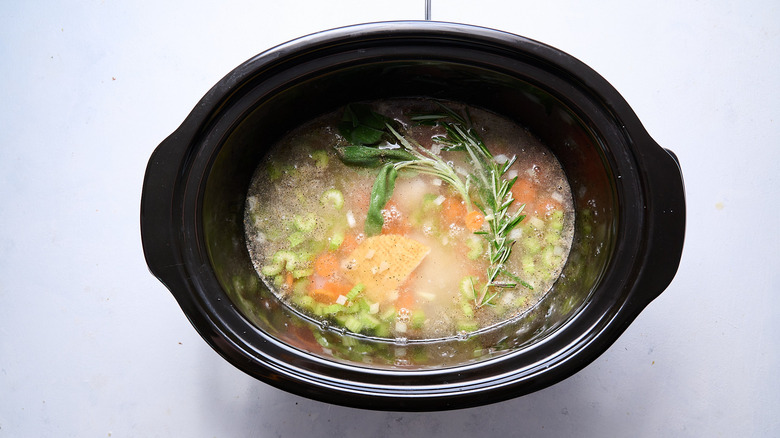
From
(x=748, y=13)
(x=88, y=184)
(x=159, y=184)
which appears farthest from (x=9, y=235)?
(x=748, y=13)

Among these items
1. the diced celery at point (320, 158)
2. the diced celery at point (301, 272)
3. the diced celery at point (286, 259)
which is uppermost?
the diced celery at point (320, 158)

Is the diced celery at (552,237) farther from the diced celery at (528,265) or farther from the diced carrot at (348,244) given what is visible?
the diced carrot at (348,244)

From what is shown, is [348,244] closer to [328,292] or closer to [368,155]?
[328,292]

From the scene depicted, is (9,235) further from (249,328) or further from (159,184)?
(249,328)

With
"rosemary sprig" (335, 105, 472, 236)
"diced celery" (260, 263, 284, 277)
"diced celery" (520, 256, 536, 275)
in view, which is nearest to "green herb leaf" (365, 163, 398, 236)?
"rosemary sprig" (335, 105, 472, 236)

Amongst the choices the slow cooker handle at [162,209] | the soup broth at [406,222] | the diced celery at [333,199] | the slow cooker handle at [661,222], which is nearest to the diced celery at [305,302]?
the soup broth at [406,222]

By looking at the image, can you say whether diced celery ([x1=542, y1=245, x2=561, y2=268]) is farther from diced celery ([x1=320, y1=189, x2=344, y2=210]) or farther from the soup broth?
diced celery ([x1=320, y1=189, x2=344, y2=210])
